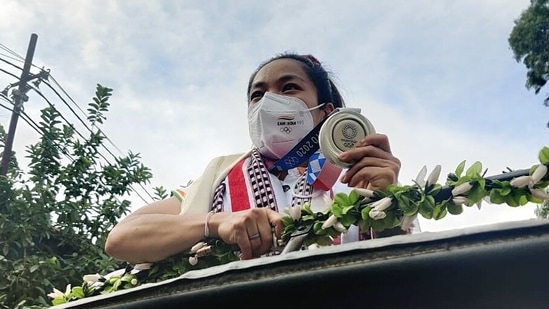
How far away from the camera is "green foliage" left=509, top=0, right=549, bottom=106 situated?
1556 cm

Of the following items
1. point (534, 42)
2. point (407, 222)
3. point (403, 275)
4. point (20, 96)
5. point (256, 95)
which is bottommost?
point (403, 275)

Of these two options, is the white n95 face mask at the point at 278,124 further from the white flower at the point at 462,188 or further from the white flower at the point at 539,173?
the white flower at the point at 539,173

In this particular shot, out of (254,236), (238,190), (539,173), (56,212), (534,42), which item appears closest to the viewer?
(539,173)

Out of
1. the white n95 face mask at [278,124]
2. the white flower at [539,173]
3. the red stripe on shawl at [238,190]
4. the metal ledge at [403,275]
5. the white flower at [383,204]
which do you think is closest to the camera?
the metal ledge at [403,275]

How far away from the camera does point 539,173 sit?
115 cm

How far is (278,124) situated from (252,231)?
0.94 meters

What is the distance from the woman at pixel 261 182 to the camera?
5.28 feet

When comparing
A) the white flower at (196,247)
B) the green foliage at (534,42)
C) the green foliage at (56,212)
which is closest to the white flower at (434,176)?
the white flower at (196,247)

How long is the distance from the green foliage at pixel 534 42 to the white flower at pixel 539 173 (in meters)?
15.7

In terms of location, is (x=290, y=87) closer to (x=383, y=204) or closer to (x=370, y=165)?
(x=370, y=165)

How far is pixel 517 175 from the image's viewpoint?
1.21m

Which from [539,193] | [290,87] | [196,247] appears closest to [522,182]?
[539,193]

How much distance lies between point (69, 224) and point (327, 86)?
479cm

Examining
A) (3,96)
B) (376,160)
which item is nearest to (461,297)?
(376,160)
